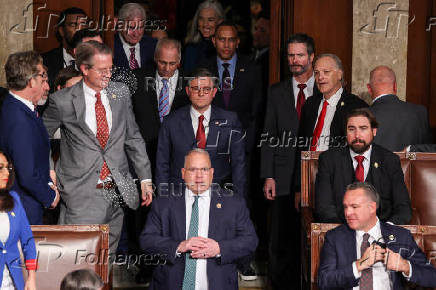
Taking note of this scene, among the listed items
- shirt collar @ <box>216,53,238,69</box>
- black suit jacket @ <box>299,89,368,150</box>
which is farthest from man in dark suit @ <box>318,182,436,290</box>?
shirt collar @ <box>216,53,238,69</box>

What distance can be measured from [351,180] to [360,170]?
84 mm

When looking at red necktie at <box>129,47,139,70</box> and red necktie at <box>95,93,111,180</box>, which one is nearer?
red necktie at <box>95,93,111,180</box>

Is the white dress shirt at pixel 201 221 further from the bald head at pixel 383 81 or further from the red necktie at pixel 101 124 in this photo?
the bald head at pixel 383 81

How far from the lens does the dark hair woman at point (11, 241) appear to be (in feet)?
15.4

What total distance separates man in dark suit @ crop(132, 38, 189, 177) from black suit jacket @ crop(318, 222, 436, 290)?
2.06 metres

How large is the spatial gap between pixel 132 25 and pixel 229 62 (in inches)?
32.9

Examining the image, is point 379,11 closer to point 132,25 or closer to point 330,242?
point 132,25

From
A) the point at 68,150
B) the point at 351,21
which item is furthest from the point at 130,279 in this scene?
the point at 351,21

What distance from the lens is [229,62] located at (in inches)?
281

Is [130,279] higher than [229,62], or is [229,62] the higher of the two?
[229,62]

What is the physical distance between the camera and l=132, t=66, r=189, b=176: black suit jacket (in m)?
6.59

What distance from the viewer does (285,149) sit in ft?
21.8

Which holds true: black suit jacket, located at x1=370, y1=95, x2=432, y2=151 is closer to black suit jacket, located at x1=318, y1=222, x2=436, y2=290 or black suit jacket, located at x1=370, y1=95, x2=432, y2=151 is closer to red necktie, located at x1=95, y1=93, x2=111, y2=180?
black suit jacket, located at x1=318, y1=222, x2=436, y2=290

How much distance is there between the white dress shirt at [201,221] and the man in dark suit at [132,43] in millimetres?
2123
